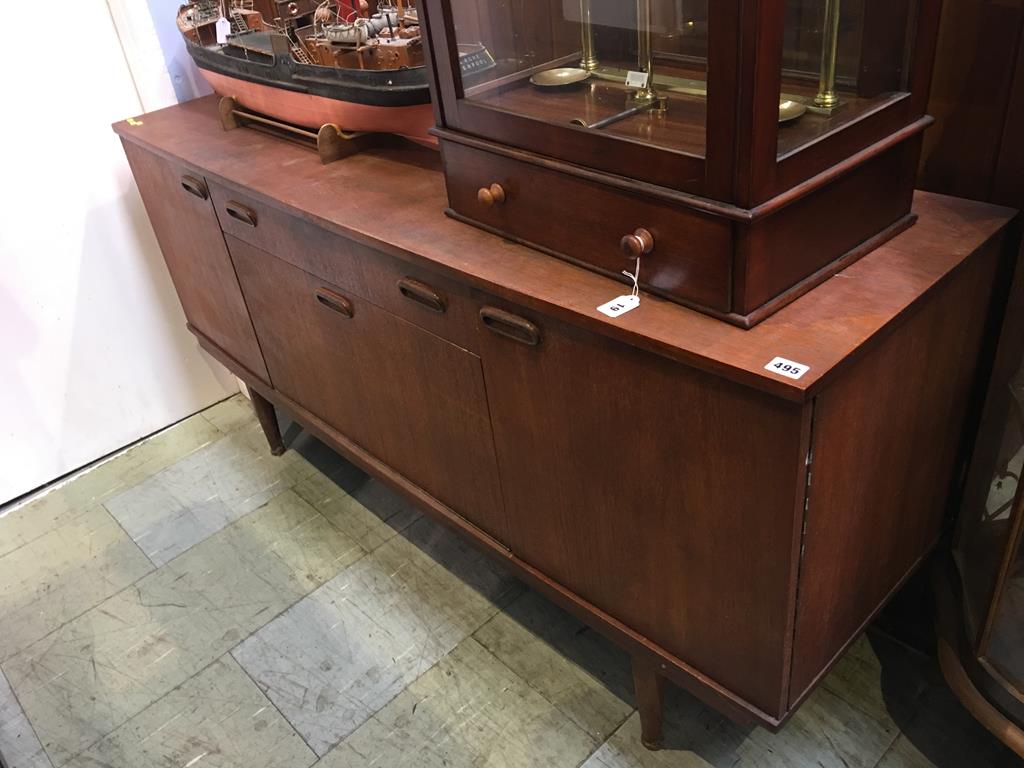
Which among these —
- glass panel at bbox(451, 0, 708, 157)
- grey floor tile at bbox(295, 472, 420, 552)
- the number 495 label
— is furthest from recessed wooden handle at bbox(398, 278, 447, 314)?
grey floor tile at bbox(295, 472, 420, 552)

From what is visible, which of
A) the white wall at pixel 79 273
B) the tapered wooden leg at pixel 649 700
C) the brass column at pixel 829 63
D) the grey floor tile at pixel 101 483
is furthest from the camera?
the grey floor tile at pixel 101 483

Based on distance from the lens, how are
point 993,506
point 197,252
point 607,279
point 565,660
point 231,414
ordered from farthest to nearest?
1. point 231,414
2. point 197,252
3. point 565,660
4. point 993,506
5. point 607,279

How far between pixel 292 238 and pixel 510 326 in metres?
0.53

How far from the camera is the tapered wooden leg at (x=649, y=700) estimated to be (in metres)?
1.25

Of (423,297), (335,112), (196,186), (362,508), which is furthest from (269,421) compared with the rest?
(423,297)

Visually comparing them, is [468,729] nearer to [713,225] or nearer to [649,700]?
[649,700]

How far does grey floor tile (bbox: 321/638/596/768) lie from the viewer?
1371 millimetres

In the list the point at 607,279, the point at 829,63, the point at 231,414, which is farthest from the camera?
the point at 231,414

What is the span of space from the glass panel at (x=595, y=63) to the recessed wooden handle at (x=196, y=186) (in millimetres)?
698

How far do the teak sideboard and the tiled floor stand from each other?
0.22 metres

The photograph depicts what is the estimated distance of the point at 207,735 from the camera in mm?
1473

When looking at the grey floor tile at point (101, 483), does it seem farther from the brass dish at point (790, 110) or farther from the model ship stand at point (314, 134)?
the brass dish at point (790, 110)

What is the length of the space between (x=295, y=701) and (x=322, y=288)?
71 cm

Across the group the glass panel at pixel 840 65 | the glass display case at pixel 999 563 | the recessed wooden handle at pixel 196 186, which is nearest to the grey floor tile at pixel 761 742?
the glass display case at pixel 999 563
